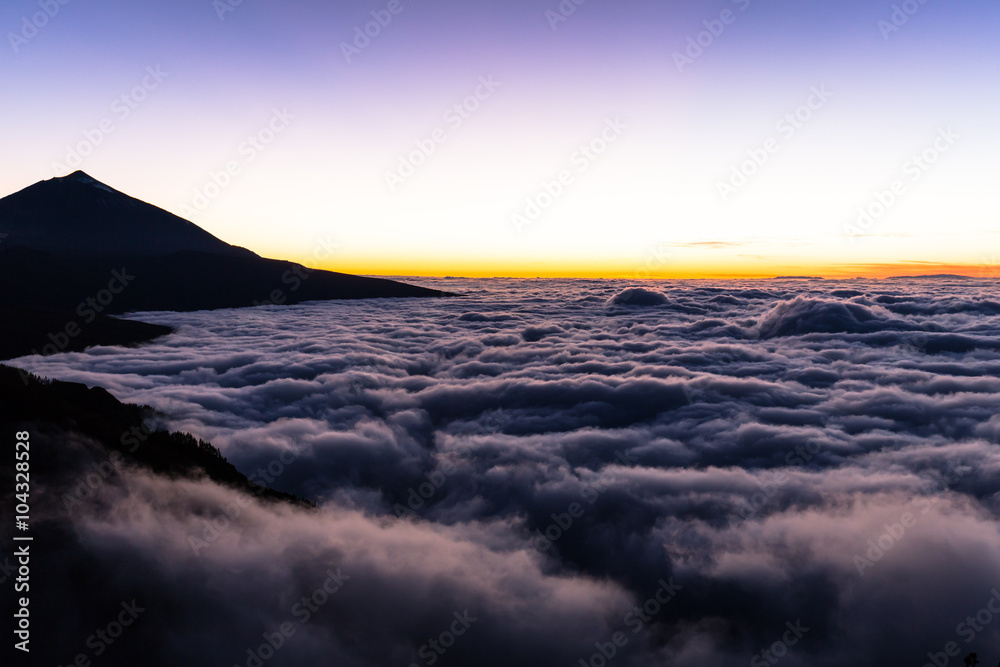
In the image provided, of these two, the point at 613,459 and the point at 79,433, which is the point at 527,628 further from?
the point at 613,459

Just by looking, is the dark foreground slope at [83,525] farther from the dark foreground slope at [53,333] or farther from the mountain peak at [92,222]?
the mountain peak at [92,222]

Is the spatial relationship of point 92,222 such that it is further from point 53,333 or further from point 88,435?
point 88,435

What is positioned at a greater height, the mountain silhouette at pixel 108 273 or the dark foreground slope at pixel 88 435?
the mountain silhouette at pixel 108 273

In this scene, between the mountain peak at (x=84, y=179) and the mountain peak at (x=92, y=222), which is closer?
Result: the mountain peak at (x=92, y=222)

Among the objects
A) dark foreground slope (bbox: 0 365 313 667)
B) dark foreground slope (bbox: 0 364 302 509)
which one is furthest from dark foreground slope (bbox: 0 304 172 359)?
dark foreground slope (bbox: 0 365 313 667)

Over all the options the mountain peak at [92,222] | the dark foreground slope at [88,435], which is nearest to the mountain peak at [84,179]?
the mountain peak at [92,222]

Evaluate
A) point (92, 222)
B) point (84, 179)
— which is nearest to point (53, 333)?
point (92, 222)

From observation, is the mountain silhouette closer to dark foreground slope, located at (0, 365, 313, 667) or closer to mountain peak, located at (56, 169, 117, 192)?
mountain peak, located at (56, 169, 117, 192)

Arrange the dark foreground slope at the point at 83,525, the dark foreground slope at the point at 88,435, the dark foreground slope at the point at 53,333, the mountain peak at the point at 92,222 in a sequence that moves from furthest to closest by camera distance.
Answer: the mountain peak at the point at 92,222 < the dark foreground slope at the point at 53,333 < the dark foreground slope at the point at 88,435 < the dark foreground slope at the point at 83,525
